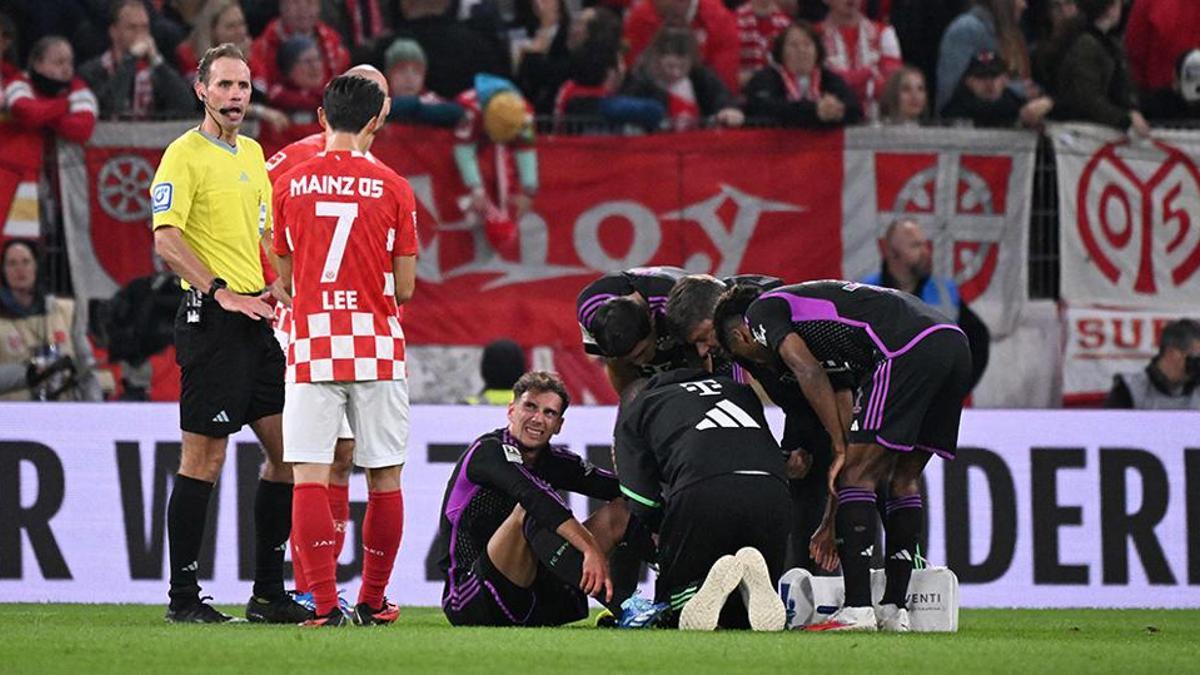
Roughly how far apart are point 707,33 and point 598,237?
2.38 m

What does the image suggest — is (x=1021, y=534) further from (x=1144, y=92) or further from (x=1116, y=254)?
(x=1144, y=92)

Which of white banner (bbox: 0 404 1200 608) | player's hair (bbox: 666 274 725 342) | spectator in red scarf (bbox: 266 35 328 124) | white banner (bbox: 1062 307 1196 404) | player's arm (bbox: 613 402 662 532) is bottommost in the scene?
white banner (bbox: 0 404 1200 608)

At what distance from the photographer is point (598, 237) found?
1499cm

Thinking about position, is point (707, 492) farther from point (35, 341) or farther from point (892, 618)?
point (35, 341)

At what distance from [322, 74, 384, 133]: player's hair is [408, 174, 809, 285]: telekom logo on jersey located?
19.4 feet

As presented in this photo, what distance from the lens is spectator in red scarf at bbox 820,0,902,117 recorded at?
16.3 metres

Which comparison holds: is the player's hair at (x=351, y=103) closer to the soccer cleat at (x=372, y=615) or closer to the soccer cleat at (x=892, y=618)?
the soccer cleat at (x=372, y=615)

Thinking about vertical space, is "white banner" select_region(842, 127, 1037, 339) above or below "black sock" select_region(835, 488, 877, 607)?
above

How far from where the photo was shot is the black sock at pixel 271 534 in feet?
32.0

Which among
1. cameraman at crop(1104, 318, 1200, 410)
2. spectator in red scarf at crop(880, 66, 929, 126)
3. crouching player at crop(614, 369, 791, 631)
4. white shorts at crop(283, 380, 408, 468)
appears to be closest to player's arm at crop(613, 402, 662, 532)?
crouching player at crop(614, 369, 791, 631)

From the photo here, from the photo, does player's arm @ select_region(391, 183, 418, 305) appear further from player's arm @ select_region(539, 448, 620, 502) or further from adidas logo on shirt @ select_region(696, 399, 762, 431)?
adidas logo on shirt @ select_region(696, 399, 762, 431)

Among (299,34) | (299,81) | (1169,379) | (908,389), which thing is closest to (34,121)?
(299,81)

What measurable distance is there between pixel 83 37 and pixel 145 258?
6.46 feet

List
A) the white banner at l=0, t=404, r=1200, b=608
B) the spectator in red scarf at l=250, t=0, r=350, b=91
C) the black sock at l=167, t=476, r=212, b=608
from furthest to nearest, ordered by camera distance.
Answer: the spectator in red scarf at l=250, t=0, r=350, b=91 < the white banner at l=0, t=404, r=1200, b=608 < the black sock at l=167, t=476, r=212, b=608
